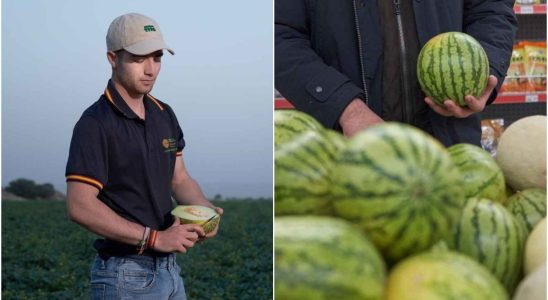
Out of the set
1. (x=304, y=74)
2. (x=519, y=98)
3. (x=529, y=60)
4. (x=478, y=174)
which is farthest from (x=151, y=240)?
(x=529, y=60)

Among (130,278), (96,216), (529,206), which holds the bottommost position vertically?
(130,278)

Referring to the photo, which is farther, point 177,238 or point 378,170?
point 177,238

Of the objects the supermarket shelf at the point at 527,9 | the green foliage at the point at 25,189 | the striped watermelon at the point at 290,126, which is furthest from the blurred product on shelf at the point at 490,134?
the green foliage at the point at 25,189

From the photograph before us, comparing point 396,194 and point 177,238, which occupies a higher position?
point 396,194

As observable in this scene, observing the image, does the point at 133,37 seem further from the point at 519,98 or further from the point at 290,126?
the point at 519,98

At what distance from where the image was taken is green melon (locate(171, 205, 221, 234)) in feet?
5.57

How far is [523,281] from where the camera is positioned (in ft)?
2.96

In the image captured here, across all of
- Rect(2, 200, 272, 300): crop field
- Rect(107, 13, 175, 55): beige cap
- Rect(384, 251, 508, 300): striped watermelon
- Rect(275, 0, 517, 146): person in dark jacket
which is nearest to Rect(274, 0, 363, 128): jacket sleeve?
Rect(275, 0, 517, 146): person in dark jacket

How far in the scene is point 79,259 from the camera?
5059mm

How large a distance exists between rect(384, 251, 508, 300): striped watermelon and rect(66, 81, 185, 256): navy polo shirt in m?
0.93

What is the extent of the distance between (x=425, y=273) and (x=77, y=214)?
39.2 inches

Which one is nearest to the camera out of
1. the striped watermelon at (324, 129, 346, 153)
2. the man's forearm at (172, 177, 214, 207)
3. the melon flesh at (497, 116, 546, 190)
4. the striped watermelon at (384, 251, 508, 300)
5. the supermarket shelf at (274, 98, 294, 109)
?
the striped watermelon at (384, 251, 508, 300)

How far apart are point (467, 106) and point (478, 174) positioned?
0.82 feet

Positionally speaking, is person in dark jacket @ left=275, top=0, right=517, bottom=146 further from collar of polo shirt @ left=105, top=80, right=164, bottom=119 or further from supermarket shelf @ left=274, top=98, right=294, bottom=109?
collar of polo shirt @ left=105, top=80, right=164, bottom=119
